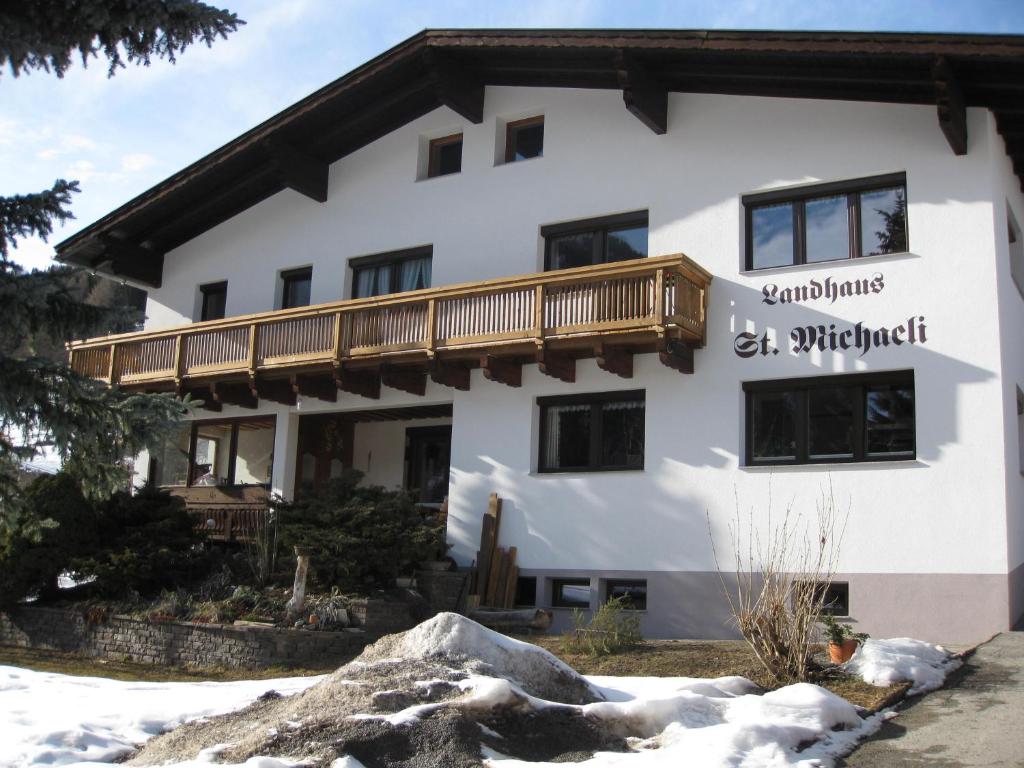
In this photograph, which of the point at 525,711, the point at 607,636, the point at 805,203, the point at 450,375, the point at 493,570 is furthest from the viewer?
the point at 450,375

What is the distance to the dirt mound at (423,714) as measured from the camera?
7602 millimetres

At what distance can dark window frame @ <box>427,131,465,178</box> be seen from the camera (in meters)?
21.4

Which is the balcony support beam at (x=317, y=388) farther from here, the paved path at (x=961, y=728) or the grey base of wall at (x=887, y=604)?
the paved path at (x=961, y=728)

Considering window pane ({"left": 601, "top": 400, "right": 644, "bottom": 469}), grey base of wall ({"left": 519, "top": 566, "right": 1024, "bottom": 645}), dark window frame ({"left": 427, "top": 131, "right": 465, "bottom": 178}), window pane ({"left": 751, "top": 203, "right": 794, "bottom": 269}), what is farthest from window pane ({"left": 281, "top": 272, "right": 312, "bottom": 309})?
window pane ({"left": 751, "top": 203, "right": 794, "bottom": 269})

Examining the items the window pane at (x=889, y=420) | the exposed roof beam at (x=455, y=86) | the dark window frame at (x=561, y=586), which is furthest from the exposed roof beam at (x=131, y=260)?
the window pane at (x=889, y=420)

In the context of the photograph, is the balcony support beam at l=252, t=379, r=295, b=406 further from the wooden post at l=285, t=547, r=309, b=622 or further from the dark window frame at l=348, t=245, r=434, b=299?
the wooden post at l=285, t=547, r=309, b=622

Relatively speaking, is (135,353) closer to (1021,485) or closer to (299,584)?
(299,584)

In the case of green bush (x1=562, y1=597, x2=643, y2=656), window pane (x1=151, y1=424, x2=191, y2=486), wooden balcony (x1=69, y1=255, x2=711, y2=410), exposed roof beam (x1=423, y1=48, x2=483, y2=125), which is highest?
exposed roof beam (x1=423, y1=48, x2=483, y2=125)

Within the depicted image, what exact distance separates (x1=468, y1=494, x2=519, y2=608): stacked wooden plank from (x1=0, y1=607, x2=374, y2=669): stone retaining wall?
9.72 feet

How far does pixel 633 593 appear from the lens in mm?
17312

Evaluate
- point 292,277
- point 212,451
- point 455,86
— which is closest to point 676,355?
point 455,86

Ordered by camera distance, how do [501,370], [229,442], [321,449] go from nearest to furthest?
[501,370] < [321,449] < [229,442]

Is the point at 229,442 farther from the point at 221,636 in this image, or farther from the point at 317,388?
the point at 221,636

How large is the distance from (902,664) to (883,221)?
302 inches
